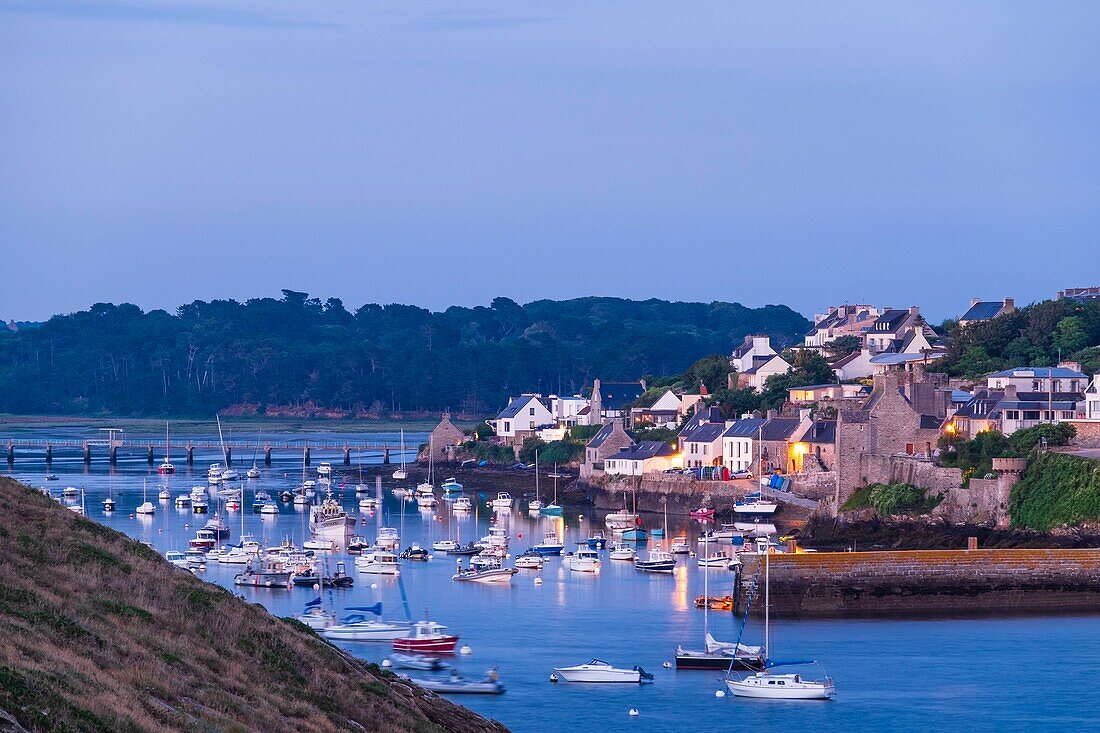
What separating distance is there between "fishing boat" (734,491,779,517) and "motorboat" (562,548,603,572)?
906 cm

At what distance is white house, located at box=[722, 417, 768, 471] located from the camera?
58.8 metres

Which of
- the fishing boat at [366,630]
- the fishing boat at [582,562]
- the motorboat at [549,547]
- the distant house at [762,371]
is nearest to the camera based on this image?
the fishing boat at [366,630]

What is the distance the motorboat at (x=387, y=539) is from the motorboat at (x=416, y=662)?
15936mm

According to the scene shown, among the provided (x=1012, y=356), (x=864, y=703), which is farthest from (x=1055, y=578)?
(x=1012, y=356)

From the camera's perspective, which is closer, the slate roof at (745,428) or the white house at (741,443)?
the white house at (741,443)

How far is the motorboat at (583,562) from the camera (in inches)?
1670

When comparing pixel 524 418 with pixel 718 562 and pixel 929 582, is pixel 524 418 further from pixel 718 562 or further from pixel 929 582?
pixel 929 582

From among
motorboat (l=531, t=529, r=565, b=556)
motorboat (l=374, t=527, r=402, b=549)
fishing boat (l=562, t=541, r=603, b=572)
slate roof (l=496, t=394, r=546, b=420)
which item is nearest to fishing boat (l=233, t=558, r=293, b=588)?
motorboat (l=374, t=527, r=402, b=549)

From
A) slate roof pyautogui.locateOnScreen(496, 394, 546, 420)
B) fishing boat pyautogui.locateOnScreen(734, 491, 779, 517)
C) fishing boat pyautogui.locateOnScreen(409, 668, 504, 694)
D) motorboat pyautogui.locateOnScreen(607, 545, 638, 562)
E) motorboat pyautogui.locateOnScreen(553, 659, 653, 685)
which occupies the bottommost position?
fishing boat pyautogui.locateOnScreen(409, 668, 504, 694)

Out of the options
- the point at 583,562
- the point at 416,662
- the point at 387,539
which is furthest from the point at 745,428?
the point at 416,662

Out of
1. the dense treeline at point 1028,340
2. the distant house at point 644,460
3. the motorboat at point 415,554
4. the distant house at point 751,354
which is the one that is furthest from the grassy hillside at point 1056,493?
the distant house at point 751,354

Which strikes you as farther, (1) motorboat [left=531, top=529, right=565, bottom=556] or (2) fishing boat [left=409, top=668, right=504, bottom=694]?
(1) motorboat [left=531, top=529, right=565, bottom=556]

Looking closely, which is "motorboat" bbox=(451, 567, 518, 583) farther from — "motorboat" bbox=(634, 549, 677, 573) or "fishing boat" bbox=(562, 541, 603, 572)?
"motorboat" bbox=(634, 549, 677, 573)

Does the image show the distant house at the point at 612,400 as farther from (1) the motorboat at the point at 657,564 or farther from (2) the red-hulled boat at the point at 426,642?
(2) the red-hulled boat at the point at 426,642
